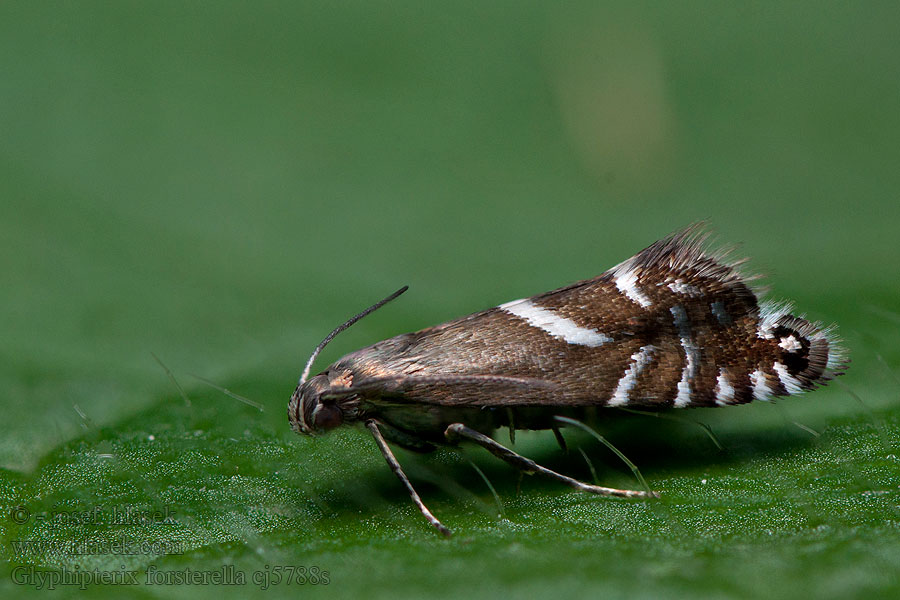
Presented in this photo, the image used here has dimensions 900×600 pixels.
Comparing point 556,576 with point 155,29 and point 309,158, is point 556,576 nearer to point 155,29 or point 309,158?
point 309,158

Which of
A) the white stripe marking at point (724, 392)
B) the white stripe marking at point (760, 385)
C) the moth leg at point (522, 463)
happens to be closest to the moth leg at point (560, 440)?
the moth leg at point (522, 463)

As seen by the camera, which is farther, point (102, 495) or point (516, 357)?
point (516, 357)

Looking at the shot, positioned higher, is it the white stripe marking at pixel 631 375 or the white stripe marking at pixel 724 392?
the white stripe marking at pixel 631 375

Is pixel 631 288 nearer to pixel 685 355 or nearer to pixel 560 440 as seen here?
pixel 685 355

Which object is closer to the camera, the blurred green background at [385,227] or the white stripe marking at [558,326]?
the blurred green background at [385,227]

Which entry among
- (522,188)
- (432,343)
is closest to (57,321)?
(432,343)

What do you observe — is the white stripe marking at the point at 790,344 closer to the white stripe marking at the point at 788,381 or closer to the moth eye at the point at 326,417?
the white stripe marking at the point at 788,381

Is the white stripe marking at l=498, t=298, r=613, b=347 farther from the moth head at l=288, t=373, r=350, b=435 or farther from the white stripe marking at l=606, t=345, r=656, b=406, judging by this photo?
the moth head at l=288, t=373, r=350, b=435
